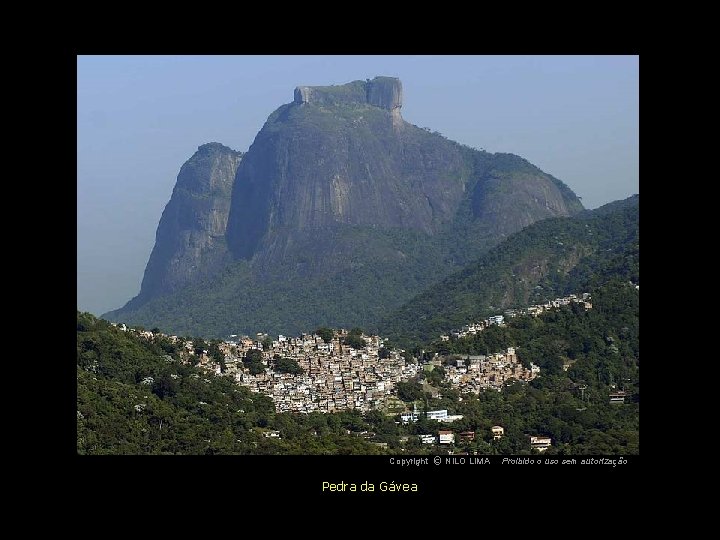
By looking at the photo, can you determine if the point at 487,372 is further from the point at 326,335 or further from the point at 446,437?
the point at 446,437

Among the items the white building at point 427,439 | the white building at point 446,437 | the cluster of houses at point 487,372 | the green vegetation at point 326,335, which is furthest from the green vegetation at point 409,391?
the green vegetation at point 326,335

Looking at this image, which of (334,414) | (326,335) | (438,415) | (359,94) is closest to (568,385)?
(438,415)

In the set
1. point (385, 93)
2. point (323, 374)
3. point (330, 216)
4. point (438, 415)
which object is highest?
point (385, 93)

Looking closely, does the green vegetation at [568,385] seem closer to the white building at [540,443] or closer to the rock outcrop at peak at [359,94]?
the white building at [540,443]

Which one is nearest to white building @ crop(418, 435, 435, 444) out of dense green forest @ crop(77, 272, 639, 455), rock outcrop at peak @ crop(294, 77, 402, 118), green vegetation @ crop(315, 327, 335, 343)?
dense green forest @ crop(77, 272, 639, 455)

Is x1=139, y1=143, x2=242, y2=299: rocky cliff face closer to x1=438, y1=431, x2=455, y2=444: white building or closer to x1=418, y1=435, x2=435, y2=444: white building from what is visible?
x1=438, y1=431, x2=455, y2=444: white building
